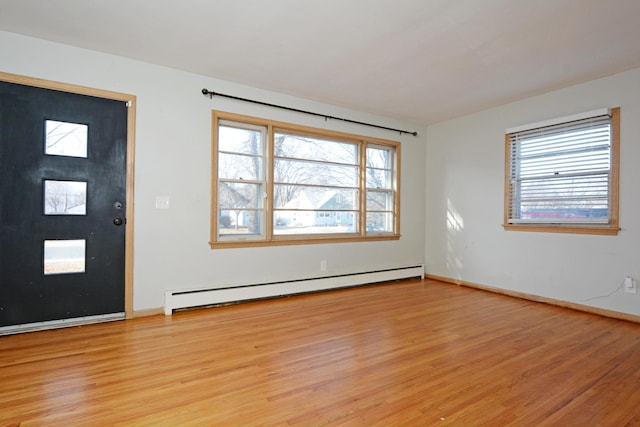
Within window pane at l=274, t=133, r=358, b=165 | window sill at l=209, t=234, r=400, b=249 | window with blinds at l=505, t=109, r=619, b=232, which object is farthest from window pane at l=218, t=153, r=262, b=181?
window with blinds at l=505, t=109, r=619, b=232

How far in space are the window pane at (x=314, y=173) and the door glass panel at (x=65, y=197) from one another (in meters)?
2.06

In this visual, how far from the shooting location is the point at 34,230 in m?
2.90

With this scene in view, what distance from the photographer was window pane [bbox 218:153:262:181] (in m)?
3.88

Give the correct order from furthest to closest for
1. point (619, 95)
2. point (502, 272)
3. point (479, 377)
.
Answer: point (502, 272)
point (619, 95)
point (479, 377)

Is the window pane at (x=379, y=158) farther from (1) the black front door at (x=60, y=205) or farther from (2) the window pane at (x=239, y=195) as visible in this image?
(1) the black front door at (x=60, y=205)

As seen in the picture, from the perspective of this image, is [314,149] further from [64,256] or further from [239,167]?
[64,256]

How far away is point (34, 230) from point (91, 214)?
17.3 inches

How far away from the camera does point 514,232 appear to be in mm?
4379

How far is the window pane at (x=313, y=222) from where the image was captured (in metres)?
4.34

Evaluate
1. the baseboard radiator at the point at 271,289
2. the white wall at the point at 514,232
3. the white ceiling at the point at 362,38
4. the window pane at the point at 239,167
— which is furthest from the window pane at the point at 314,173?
the white wall at the point at 514,232

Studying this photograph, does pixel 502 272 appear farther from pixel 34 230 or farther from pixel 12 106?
pixel 12 106

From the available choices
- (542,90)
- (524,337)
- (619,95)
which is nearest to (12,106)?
(524,337)

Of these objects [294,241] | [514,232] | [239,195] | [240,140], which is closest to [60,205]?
[239,195]

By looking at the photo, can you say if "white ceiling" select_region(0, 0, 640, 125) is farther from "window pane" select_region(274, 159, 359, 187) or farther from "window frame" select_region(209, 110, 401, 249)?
"window pane" select_region(274, 159, 359, 187)
